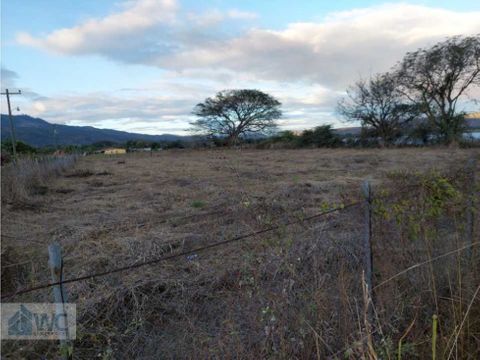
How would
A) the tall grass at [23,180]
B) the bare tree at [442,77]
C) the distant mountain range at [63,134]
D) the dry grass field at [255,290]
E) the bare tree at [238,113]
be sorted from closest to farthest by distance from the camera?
the dry grass field at [255,290]
the tall grass at [23,180]
the bare tree at [442,77]
the bare tree at [238,113]
the distant mountain range at [63,134]

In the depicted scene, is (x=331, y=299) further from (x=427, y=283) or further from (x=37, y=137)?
(x=37, y=137)

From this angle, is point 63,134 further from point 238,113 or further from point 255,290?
point 255,290

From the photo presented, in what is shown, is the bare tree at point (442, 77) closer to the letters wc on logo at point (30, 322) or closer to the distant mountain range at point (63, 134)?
the letters wc on logo at point (30, 322)

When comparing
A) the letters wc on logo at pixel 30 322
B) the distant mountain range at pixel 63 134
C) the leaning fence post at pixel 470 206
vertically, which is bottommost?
the letters wc on logo at pixel 30 322

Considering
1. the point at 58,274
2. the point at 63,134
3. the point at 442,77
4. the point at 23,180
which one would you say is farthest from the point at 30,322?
the point at 63,134

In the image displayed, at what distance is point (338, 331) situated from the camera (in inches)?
96.2

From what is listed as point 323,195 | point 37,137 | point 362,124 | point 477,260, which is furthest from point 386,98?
point 37,137

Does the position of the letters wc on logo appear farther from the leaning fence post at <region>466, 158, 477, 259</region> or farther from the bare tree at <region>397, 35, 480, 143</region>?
the bare tree at <region>397, 35, 480, 143</region>

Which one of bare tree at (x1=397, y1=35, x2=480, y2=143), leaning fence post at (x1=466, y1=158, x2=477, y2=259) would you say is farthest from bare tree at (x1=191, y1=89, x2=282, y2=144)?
leaning fence post at (x1=466, y1=158, x2=477, y2=259)

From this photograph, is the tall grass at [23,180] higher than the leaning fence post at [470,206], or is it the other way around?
the leaning fence post at [470,206]

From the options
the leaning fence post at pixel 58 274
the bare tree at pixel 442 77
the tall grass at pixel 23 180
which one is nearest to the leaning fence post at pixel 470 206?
the leaning fence post at pixel 58 274

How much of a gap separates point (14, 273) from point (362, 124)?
32.0 meters

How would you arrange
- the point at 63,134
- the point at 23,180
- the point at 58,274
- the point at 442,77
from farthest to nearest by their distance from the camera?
the point at 63,134, the point at 442,77, the point at 23,180, the point at 58,274

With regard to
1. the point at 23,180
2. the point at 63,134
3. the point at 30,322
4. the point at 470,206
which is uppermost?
the point at 63,134
